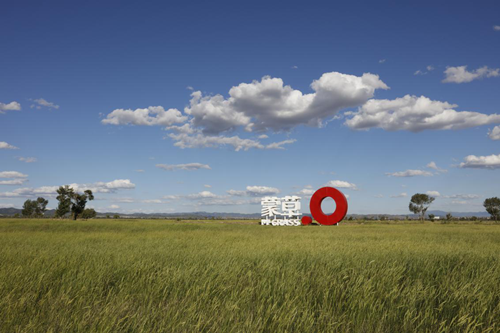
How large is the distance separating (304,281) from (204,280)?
1.74m

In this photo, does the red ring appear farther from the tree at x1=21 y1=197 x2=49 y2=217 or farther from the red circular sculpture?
the tree at x1=21 y1=197 x2=49 y2=217

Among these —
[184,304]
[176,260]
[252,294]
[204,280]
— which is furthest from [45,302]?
[176,260]

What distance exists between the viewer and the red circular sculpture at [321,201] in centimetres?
3456

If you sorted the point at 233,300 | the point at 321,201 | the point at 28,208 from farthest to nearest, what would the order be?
the point at 28,208
the point at 321,201
the point at 233,300

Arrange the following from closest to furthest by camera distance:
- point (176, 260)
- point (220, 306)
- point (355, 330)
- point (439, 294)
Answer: point (355, 330) → point (220, 306) → point (439, 294) → point (176, 260)

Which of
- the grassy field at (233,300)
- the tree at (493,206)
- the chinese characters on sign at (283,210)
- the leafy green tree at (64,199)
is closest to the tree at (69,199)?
the leafy green tree at (64,199)

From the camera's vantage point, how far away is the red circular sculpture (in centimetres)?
3456

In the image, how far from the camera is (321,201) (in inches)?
1460

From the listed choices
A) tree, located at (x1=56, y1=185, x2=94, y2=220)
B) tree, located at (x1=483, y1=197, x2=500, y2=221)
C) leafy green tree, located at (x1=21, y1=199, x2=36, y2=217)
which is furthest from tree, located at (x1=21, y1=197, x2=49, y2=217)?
tree, located at (x1=483, y1=197, x2=500, y2=221)

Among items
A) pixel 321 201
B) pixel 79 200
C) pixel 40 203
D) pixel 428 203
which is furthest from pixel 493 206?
pixel 40 203

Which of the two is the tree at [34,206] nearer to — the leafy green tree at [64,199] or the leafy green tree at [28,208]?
the leafy green tree at [28,208]

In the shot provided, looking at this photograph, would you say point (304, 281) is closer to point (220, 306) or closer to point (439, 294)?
point (220, 306)

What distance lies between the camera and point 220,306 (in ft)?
13.5

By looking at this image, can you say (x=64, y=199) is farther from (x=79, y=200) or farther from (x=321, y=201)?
(x=321, y=201)
